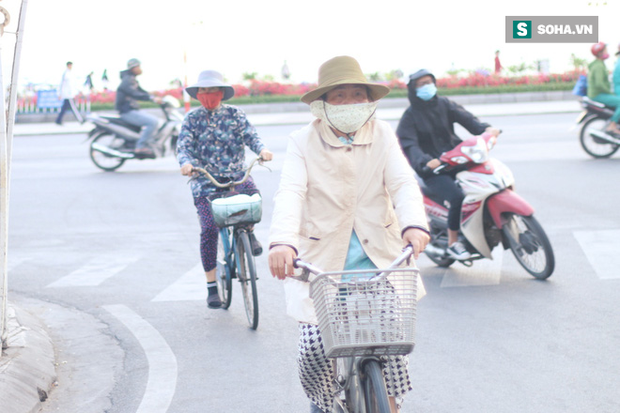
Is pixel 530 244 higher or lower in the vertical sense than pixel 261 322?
higher

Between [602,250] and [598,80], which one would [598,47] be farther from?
[602,250]

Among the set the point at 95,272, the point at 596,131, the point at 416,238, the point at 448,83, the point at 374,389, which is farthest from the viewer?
the point at 448,83

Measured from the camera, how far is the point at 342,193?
3691 mm

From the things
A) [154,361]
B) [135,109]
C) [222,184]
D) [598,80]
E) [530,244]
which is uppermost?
[598,80]

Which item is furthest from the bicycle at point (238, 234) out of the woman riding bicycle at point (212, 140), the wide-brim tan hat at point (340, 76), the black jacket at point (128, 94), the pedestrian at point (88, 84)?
the pedestrian at point (88, 84)

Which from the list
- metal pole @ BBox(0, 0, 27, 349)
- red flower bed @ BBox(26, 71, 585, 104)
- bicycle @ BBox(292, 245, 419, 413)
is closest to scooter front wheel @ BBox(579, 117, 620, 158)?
metal pole @ BBox(0, 0, 27, 349)

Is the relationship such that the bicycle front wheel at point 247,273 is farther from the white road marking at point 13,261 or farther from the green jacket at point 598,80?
the green jacket at point 598,80

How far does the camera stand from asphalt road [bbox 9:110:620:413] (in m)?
4.95

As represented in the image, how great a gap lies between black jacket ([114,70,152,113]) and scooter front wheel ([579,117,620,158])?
783cm

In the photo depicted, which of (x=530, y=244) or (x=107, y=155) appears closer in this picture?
(x=530, y=244)

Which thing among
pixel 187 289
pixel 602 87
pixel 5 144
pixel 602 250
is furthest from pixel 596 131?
pixel 5 144

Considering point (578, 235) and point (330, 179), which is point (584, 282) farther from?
point (330, 179)

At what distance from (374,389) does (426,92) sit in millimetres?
4582

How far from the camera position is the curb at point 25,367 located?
4773 millimetres
